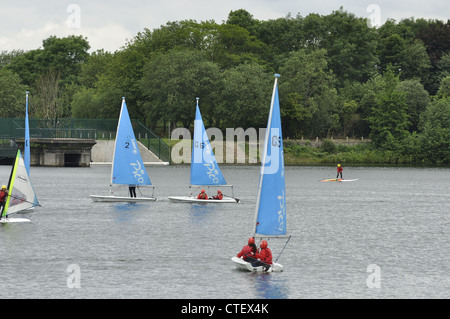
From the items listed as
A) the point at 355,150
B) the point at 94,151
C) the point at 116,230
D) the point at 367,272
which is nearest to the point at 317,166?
the point at 355,150

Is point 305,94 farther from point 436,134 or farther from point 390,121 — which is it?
point 436,134

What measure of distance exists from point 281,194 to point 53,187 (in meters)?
74.2

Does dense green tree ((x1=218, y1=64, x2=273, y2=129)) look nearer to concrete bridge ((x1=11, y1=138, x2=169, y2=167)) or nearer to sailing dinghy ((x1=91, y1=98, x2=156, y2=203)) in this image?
concrete bridge ((x1=11, y1=138, x2=169, y2=167))

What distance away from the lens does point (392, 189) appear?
401 ft

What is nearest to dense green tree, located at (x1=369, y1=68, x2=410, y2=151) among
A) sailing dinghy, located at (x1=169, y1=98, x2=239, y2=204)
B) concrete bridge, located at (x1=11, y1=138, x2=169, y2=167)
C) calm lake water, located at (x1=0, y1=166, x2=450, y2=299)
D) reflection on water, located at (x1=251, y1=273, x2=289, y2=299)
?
concrete bridge, located at (x1=11, y1=138, x2=169, y2=167)

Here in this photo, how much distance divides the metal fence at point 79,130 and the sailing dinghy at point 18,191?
357 ft

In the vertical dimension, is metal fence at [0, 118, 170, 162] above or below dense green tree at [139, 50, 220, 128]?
below

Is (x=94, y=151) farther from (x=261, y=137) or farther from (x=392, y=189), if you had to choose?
(x=392, y=189)

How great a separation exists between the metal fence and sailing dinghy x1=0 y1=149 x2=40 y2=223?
4287 inches

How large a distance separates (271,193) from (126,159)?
→ 38.2m

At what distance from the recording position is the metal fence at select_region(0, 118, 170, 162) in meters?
170

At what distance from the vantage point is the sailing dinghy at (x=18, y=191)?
61219 millimetres
